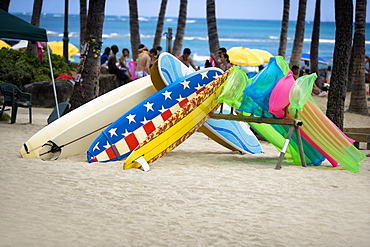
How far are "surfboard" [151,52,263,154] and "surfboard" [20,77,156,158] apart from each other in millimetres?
374

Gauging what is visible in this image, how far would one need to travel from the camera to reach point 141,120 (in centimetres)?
873

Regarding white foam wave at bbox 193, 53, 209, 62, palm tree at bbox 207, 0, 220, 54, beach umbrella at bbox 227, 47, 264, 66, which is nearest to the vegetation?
palm tree at bbox 207, 0, 220, 54

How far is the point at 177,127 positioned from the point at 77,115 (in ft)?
5.32

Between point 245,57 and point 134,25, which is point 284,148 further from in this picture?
point 134,25

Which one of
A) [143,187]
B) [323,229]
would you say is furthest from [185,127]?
[323,229]

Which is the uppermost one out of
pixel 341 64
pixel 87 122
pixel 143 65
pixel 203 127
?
pixel 341 64

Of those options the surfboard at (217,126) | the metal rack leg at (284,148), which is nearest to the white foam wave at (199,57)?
the surfboard at (217,126)

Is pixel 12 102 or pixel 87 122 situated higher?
pixel 87 122

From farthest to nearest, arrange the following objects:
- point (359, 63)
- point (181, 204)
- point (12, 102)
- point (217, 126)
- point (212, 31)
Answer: point (212, 31) < point (359, 63) < point (12, 102) < point (217, 126) < point (181, 204)

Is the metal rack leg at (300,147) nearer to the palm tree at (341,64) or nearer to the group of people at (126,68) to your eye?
the palm tree at (341,64)

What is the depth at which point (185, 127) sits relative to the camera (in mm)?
8438

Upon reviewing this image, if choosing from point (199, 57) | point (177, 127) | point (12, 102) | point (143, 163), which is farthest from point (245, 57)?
point (199, 57)

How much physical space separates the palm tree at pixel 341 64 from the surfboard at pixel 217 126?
2.37 meters

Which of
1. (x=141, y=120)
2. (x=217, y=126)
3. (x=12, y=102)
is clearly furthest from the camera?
(x=12, y=102)
